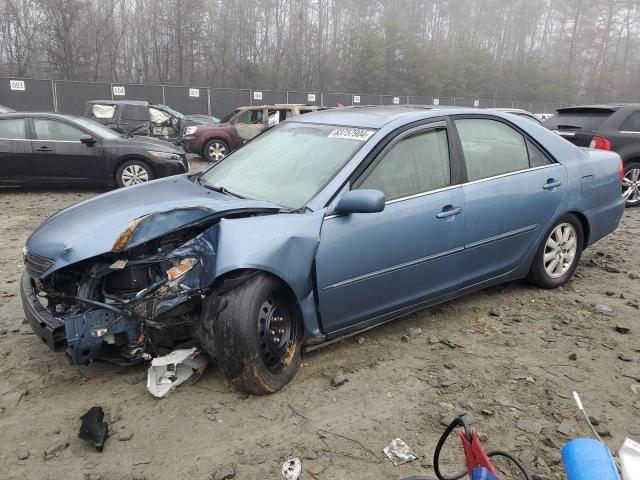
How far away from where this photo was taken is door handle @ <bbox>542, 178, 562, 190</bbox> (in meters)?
4.14

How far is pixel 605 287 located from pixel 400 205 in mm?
2514

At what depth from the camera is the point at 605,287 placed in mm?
4680

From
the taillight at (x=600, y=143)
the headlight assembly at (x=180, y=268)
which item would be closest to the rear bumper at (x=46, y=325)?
the headlight assembly at (x=180, y=268)

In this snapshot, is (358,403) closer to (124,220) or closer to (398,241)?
(398,241)

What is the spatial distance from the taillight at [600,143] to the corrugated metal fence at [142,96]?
17.6m

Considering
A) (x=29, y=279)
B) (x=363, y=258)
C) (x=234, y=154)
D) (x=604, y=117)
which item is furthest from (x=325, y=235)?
(x=604, y=117)

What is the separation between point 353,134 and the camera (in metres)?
3.54

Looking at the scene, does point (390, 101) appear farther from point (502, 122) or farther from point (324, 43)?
point (502, 122)

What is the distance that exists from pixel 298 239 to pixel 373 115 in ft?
4.51

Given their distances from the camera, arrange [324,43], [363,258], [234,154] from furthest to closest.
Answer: [324,43] < [234,154] < [363,258]

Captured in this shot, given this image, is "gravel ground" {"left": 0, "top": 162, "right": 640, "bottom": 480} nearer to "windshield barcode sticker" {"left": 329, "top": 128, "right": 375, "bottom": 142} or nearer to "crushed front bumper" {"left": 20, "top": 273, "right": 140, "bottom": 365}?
"crushed front bumper" {"left": 20, "top": 273, "right": 140, "bottom": 365}

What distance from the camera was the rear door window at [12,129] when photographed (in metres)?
8.55

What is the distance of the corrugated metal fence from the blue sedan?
20.8m

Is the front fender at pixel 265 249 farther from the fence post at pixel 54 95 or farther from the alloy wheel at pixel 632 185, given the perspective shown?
the fence post at pixel 54 95
